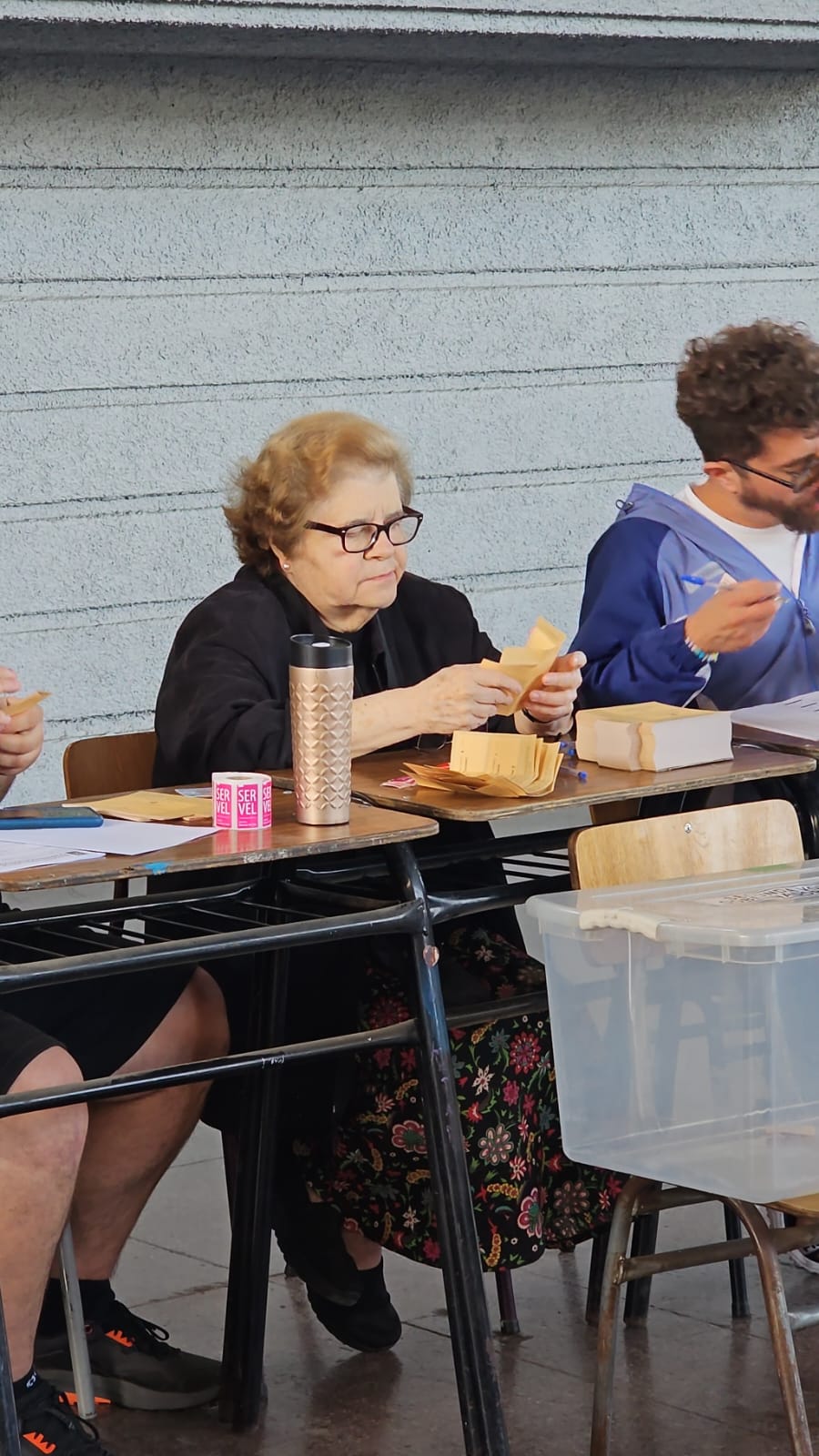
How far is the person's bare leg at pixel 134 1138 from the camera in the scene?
2.69m

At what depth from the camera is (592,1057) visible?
2.32 meters

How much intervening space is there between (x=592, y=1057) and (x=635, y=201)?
5159 millimetres

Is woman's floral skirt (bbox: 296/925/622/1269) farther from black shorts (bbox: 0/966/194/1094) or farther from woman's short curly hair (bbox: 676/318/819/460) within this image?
woman's short curly hair (bbox: 676/318/819/460)

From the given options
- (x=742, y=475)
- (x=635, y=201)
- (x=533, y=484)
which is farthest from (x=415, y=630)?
(x=635, y=201)

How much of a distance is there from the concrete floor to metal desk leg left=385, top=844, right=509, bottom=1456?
0.72ft

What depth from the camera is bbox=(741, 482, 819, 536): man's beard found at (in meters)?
3.49

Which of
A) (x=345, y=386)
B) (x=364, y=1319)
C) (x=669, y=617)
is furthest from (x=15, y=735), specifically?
(x=345, y=386)

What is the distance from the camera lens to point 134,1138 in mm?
2695

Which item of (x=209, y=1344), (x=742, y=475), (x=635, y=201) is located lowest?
(x=209, y=1344)

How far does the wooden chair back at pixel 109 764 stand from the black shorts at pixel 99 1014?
0.48m

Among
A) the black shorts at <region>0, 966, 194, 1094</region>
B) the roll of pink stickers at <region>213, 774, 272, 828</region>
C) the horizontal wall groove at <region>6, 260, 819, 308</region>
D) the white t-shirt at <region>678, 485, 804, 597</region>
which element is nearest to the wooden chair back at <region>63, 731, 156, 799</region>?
the black shorts at <region>0, 966, 194, 1094</region>

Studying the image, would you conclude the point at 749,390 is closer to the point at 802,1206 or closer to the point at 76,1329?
the point at 802,1206

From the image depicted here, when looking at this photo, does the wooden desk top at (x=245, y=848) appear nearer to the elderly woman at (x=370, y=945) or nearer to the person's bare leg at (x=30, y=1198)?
the person's bare leg at (x=30, y=1198)

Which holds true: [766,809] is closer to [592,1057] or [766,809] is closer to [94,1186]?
[592,1057]
